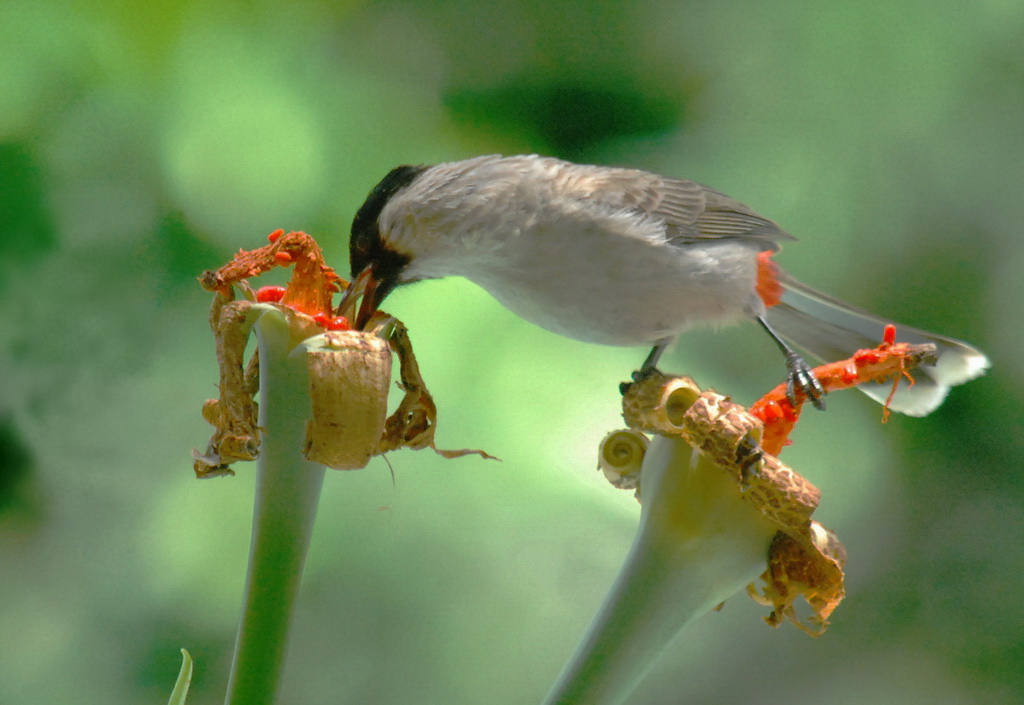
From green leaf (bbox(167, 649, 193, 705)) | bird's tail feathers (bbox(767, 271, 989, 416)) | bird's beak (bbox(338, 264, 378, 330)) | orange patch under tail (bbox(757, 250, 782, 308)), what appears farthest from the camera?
orange patch under tail (bbox(757, 250, 782, 308))

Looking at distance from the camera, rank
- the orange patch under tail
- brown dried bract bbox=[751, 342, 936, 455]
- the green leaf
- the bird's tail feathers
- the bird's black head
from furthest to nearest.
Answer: the orange patch under tail → the bird's tail feathers → the bird's black head → brown dried bract bbox=[751, 342, 936, 455] → the green leaf

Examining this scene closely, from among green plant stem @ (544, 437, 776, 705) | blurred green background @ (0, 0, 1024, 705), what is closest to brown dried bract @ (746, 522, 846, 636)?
green plant stem @ (544, 437, 776, 705)

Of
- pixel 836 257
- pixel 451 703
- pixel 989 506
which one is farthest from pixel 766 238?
pixel 451 703

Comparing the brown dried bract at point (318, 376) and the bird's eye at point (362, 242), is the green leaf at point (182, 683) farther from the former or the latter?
the bird's eye at point (362, 242)

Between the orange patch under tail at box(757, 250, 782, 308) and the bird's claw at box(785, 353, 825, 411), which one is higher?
the bird's claw at box(785, 353, 825, 411)

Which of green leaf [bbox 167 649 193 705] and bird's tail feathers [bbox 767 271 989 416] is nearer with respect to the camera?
green leaf [bbox 167 649 193 705]

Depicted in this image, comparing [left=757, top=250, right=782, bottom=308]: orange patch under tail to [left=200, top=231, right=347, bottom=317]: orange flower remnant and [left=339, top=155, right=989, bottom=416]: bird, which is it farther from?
[left=200, top=231, right=347, bottom=317]: orange flower remnant
